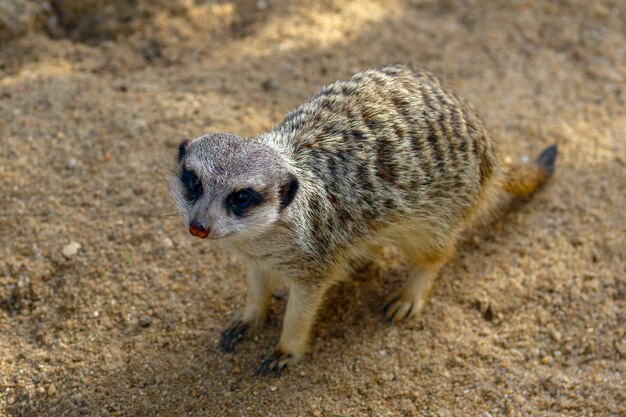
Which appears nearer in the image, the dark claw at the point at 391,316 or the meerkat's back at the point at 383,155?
the meerkat's back at the point at 383,155

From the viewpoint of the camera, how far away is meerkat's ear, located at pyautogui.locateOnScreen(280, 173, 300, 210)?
7.99ft

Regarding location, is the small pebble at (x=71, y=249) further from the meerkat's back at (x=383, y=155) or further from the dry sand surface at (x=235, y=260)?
the meerkat's back at (x=383, y=155)

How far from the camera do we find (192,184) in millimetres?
2385

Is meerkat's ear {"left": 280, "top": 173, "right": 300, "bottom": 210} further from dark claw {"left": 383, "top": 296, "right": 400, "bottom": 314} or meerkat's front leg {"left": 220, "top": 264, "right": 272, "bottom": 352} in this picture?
dark claw {"left": 383, "top": 296, "right": 400, "bottom": 314}

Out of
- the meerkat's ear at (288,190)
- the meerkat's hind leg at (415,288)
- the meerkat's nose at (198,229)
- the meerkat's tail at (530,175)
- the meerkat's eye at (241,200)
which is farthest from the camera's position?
the meerkat's tail at (530,175)

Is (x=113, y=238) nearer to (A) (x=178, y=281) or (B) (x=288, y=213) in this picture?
(A) (x=178, y=281)

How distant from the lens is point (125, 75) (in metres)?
4.14

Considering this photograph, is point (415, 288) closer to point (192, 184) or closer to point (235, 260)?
point (235, 260)

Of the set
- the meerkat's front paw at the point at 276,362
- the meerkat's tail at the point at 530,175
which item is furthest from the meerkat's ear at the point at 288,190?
the meerkat's tail at the point at 530,175

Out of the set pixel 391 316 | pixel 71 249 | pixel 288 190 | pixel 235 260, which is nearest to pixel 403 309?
pixel 391 316

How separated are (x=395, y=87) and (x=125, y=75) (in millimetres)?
1970

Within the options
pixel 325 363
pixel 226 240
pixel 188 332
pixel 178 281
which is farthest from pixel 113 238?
pixel 325 363

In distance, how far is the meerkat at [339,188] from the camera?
7.83 ft

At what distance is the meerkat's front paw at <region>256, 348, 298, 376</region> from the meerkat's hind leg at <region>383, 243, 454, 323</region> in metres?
0.51
